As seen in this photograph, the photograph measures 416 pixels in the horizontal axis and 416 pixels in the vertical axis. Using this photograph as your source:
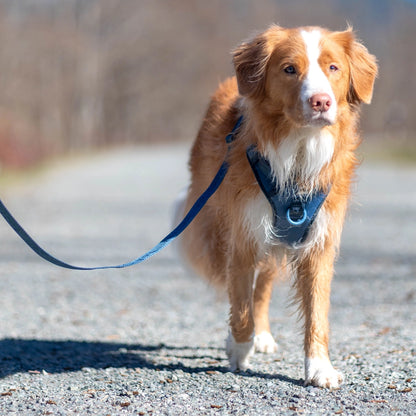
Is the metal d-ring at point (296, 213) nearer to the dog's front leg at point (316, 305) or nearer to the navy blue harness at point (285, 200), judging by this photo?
the navy blue harness at point (285, 200)

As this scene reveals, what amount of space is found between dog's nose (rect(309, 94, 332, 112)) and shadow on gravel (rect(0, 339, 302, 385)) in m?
1.59

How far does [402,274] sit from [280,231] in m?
4.52

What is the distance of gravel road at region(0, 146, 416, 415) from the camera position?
3.70 meters

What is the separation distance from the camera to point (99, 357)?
15.9 feet

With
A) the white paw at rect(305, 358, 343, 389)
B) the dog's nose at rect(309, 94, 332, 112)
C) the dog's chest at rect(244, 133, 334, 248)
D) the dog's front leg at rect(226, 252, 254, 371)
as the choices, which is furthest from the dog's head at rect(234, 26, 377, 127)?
the white paw at rect(305, 358, 343, 389)

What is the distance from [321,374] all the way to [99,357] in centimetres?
164

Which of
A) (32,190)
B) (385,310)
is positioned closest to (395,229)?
(385,310)

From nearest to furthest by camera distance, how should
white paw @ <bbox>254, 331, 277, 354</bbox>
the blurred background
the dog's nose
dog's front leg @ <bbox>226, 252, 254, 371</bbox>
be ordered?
the dog's nose → dog's front leg @ <bbox>226, 252, 254, 371</bbox> → white paw @ <bbox>254, 331, 277, 354</bbox> → the blurred background

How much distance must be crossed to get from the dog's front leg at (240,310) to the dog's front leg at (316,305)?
32cm

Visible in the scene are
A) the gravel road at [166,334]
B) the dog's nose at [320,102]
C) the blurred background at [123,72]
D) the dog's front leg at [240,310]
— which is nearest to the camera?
the dog's nose at [320,102]

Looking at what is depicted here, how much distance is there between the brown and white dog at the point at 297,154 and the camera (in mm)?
3781

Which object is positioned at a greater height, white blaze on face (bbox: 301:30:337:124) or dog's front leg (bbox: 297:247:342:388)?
white blaze on face (bbox: 301:30:337:124)

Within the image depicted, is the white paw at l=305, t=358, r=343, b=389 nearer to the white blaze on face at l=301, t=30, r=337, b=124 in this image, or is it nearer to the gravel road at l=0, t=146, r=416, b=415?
the gravel road at l=0, t=146, r=416, b=415

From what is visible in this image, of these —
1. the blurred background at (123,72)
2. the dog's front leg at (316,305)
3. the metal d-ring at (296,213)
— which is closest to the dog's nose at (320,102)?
the metal d-ring at (296,213)
